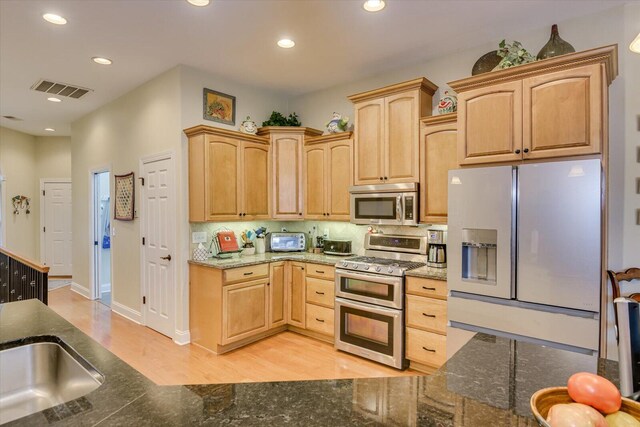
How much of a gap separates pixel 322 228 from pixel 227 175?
1409mm

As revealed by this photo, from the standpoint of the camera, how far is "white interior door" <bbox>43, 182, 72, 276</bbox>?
287 inches

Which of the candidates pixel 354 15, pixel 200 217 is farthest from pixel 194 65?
pixel 354 15

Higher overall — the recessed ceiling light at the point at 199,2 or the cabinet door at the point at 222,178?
the recessed ceiling light at the point at 199,2

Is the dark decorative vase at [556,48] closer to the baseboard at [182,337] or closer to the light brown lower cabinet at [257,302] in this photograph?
the light brown lower cabinet at [257,302]

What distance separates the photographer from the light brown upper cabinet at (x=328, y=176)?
400 cm

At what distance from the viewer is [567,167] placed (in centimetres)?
223

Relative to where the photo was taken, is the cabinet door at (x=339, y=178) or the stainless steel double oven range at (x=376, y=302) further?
the cabinet door at (x=339, y=178)

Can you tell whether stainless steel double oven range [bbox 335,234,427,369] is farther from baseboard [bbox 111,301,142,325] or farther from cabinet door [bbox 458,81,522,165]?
baseboard [bbox 111,301,142,325]

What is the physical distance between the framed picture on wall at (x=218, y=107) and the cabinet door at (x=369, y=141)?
60.8 inches

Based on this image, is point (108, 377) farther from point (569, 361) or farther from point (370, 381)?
point (569, 361)

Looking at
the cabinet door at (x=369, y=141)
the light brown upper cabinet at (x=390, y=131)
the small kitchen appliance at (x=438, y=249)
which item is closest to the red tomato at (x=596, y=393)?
the small kitchen appliance at (x=438, y=249)

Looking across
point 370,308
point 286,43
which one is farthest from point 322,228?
point 286,43

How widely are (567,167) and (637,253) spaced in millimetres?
987

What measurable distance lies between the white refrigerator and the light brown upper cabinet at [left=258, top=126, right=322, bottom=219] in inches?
83.9
